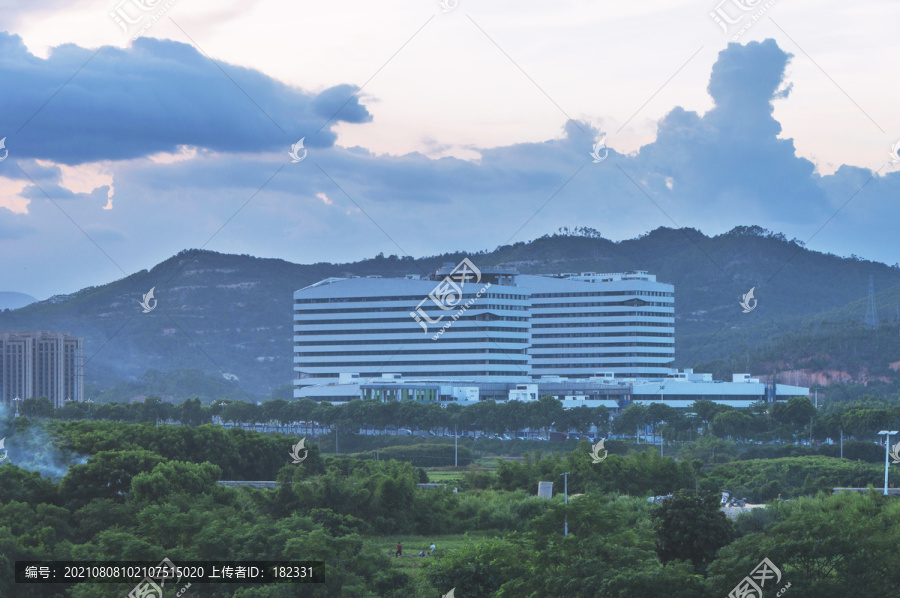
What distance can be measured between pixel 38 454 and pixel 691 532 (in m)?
37.1

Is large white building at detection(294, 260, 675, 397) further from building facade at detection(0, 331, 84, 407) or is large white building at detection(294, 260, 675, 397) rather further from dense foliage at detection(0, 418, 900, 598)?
dense foliage at detection(0, 418, 900, 598)

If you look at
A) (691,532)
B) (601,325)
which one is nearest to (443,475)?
(691,532)

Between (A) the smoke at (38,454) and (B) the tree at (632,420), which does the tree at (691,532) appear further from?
(B) the tree at (632,420)

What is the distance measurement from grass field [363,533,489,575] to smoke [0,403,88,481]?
55.5ft

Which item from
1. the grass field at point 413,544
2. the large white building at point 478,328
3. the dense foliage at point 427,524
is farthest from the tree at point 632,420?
the grass field at point 413,544

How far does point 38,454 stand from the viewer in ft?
195

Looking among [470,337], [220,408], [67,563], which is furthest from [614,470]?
[470,337]

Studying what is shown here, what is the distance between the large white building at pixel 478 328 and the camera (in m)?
157

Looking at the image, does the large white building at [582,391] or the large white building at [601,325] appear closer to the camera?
the large white building at [582,391]

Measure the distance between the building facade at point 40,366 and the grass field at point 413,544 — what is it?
111607mm

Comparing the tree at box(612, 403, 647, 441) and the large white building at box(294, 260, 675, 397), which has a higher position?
the large white building at box(294, 260, 675, 397)

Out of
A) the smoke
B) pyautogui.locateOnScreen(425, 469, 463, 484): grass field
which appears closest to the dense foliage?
the smoke

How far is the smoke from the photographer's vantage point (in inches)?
2266

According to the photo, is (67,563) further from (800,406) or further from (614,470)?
(800,406)
